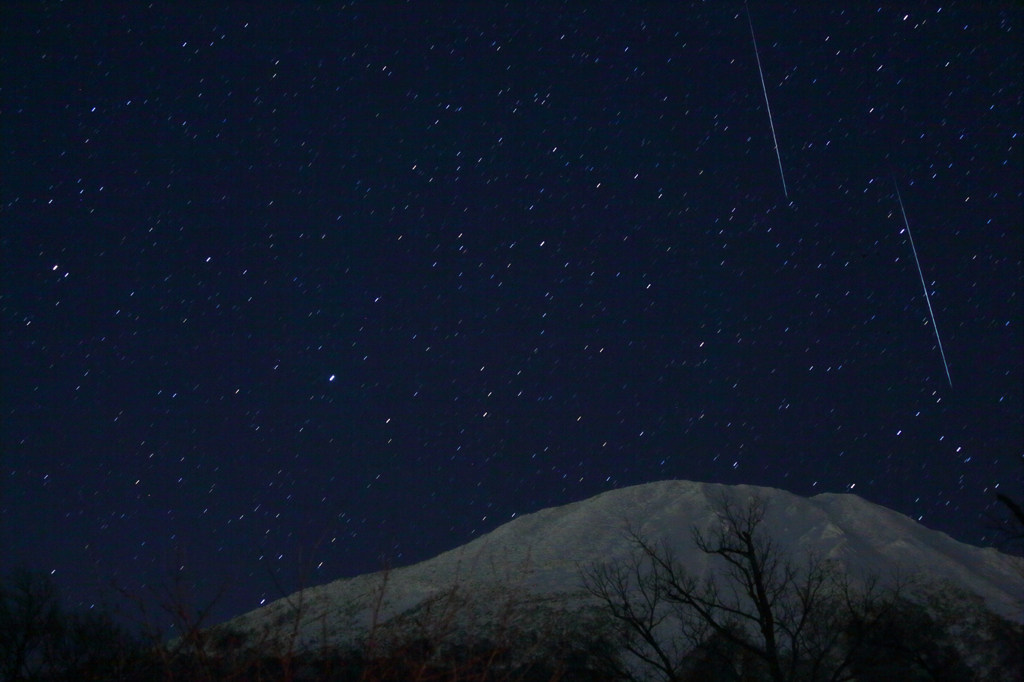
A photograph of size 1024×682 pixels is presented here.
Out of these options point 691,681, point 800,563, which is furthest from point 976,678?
point 800,563

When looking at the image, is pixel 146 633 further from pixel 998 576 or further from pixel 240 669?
pixel 998 576

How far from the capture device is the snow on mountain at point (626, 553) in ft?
219

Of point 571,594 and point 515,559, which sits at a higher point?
point 515,559

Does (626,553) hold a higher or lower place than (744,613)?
higher

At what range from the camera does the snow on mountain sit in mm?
66750

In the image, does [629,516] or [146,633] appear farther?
[629,516]

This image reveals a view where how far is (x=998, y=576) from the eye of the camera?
246ft

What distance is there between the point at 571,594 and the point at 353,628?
21.0 m

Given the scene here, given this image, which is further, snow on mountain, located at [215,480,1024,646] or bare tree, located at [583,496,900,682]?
snow on mountain, located at [215,480,1024,646]

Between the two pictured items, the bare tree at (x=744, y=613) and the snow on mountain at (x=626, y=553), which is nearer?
the bare tree at (x=744, y=613)

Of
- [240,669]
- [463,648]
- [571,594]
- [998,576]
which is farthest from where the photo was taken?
[998,576]

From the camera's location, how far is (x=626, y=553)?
89.6 metres

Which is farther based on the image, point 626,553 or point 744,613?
point 626,553

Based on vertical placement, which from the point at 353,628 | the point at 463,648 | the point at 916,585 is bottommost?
the point at 916,585
